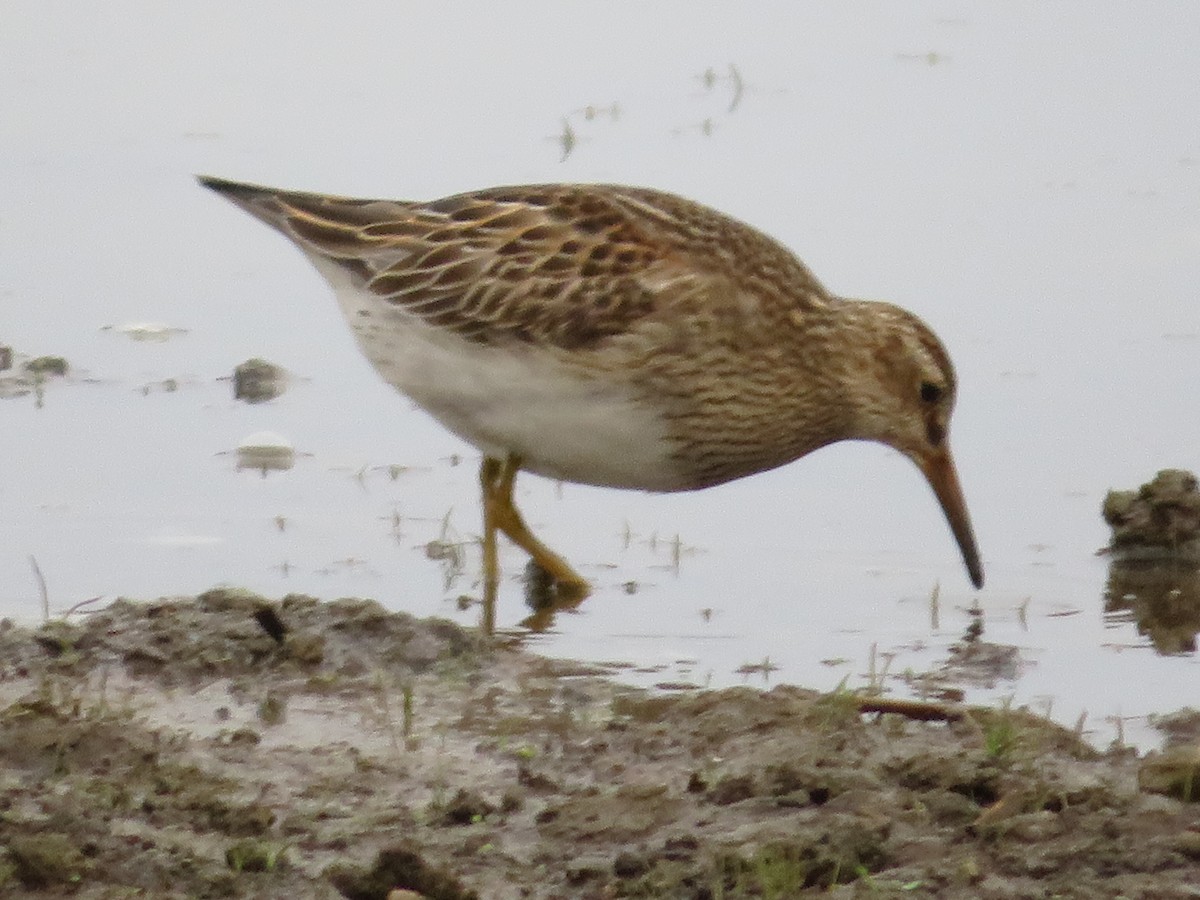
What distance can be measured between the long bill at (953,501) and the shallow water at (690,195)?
0.47 ft

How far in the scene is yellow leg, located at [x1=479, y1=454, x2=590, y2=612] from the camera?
8.16m

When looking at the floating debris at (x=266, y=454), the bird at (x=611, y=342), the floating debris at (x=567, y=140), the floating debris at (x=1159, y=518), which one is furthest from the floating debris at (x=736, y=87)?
the floating debris at (x=1159, y=518)

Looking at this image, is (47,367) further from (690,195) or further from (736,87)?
(736,87)

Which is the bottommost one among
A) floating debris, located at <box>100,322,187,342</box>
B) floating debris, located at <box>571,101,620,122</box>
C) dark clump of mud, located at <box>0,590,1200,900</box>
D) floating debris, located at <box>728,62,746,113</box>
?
dark clump of mud, located at <box>0,590,1200,900</box>

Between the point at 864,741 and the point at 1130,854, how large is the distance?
3.43 ft

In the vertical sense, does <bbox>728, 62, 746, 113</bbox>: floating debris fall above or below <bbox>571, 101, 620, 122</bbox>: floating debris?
above

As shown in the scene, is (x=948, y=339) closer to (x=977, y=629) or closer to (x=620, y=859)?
(x=977, y=629)

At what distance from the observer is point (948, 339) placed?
10.5m

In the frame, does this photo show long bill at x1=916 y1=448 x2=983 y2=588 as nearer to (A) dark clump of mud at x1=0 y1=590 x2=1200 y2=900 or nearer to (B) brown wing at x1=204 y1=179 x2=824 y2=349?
(B) brown wing at x1=204 y1=179 x2=824 y2=349

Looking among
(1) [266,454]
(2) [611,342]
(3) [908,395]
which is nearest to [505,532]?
(2) [611,342]

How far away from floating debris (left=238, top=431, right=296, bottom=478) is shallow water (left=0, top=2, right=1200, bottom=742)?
9 cm

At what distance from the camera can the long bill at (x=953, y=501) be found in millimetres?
8297

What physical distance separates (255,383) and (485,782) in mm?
4368

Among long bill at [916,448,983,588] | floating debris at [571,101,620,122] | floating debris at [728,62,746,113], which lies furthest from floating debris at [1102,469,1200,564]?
floating debris at [728,62,746,113]
